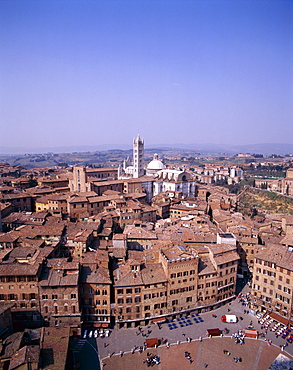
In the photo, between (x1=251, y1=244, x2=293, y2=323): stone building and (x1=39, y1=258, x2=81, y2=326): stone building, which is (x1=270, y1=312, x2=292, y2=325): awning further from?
(x1=39, y1=258, x2=81, y2=326): stone building

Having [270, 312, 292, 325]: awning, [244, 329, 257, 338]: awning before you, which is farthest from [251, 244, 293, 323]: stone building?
[244, 329, 257, 338]: awning

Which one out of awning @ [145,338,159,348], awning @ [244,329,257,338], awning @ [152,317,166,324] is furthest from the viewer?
awning @ [152,317,166,324]

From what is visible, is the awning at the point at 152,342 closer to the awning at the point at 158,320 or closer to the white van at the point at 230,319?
the awning at the point at 158,320

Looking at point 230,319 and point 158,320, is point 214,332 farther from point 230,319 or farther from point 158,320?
point 158,320

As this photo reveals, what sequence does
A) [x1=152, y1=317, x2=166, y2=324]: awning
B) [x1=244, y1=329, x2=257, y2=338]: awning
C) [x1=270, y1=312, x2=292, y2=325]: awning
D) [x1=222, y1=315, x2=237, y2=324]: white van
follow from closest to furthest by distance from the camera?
1. [x1=244, y1=329, x2=257, y2=338]: awning
2. [x1=152, y1=317, x2=166, y2=324]: awning
3. [x1=270, y1=312, x2=292, y2=325]: awning
4. [x1=222, y1=315, x2=237, y2=324]: white van

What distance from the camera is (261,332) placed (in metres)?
34.2

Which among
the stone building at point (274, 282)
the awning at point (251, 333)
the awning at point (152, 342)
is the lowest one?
the awning at point (251, 333)

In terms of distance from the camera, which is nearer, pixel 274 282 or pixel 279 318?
pixel 279 318

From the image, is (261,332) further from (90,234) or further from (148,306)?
(90,234)

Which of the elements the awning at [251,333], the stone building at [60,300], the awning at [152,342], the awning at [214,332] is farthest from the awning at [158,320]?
the awning at [251,333]

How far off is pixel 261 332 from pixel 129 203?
32.7 meters

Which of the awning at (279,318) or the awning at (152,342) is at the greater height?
the awning at (152,342)

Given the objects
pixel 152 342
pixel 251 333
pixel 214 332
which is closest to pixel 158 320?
pixel 152 342

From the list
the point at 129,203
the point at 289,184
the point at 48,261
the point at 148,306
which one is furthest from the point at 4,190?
the point at 289,184
